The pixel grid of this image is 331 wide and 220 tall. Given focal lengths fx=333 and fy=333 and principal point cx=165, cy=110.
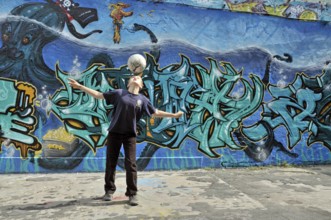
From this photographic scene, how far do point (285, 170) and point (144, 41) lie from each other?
147 inches

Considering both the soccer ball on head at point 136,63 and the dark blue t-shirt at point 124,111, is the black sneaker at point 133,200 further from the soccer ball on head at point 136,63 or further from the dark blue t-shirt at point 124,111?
the soccer ball on head at point 136,63

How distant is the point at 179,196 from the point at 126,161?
953 mm

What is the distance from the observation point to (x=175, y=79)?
640cm

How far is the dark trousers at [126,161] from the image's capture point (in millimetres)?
4207

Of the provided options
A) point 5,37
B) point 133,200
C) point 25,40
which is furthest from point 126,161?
point 5,37

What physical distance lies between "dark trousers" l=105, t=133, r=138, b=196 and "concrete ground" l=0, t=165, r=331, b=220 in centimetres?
22

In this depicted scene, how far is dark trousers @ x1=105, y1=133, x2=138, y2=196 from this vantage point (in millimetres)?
4207

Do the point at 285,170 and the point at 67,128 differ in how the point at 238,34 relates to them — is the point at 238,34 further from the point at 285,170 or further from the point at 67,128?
the point at 67,128

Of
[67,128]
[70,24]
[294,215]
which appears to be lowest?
[294,215]

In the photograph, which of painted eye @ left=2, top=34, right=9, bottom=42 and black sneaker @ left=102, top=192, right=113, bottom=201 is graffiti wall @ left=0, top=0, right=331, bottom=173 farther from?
black sneaker @ left=102, top=192, right=113, bottom=201

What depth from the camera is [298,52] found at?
7.08m

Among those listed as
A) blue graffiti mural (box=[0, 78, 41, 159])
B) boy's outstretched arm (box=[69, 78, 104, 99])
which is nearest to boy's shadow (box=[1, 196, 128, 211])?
boy's outstretched arm (box=[69, 78, 104, 99])

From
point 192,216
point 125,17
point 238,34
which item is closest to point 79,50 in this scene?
point 125,17

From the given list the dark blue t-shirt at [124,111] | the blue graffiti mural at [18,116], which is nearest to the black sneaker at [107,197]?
the dark blue t-shirt at [124,111]
